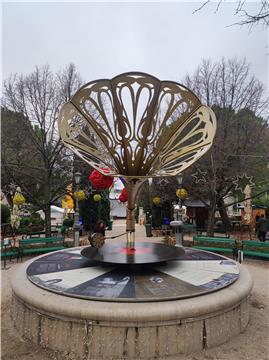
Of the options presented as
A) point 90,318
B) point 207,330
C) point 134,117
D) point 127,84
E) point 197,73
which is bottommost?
point 207,330

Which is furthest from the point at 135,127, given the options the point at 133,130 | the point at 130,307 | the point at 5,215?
the point at 5,215

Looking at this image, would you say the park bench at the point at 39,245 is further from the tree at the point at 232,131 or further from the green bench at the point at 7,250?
the tree at the point at 232,131

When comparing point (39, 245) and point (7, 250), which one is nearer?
point (7, 250)

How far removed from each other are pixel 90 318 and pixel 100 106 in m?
5.80

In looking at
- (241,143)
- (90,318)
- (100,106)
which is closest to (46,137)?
(100,106)

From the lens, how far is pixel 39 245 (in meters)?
15.7

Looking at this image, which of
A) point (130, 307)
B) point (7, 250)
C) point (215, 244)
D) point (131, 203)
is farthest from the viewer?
point (215, 244)

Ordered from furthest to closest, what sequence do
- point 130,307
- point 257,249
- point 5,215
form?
1. point 5,215
2. point 257,249
3. point 130,307

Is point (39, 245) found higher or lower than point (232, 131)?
lower

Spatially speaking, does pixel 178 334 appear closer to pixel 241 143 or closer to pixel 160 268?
pixel 160 268

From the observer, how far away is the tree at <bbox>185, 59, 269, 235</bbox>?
16.7 m

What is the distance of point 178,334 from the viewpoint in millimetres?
4879

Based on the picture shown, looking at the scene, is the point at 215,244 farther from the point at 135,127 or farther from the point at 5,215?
the point at 5,215

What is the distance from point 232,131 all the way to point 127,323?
15.0 meters
